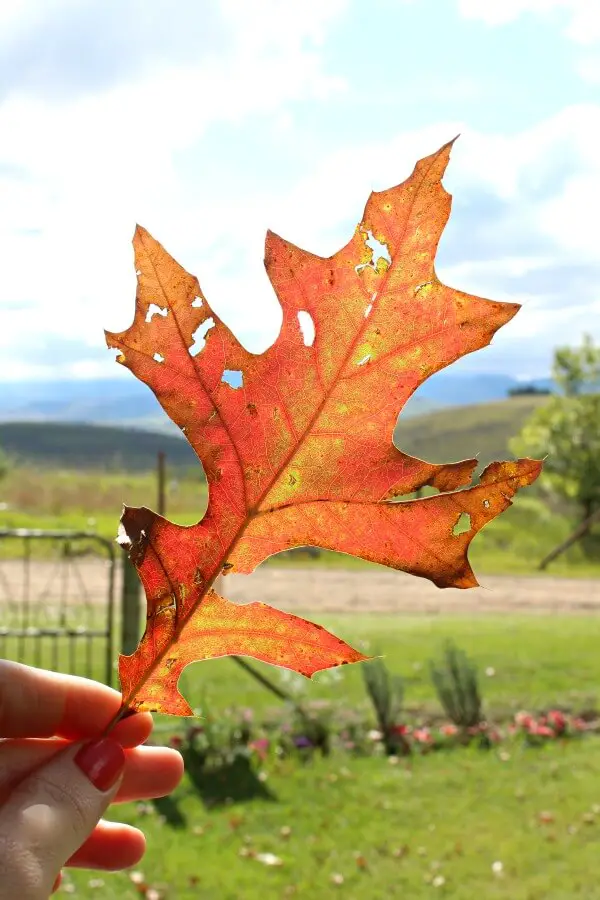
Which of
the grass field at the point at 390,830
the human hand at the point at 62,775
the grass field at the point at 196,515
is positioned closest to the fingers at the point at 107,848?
the human hand at the point at 62,775

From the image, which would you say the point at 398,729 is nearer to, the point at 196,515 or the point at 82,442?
the point at 196,515

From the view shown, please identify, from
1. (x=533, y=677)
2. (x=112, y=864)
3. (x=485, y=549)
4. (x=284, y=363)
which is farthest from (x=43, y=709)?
(x=485, y=549)

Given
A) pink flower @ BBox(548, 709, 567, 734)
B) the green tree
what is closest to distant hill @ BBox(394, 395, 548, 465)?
the green tree

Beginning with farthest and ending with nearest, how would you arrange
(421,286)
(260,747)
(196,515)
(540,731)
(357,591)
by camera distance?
(196,515), (357,591), (540,731), (260,747), (421,286)

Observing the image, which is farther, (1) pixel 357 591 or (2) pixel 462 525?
(1) pixel 357 591

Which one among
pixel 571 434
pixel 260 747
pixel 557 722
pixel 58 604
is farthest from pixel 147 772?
pixel 571 434

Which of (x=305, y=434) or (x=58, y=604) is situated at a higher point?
(x=305, y=434)

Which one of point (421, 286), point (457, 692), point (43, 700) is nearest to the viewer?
point (421, 286)

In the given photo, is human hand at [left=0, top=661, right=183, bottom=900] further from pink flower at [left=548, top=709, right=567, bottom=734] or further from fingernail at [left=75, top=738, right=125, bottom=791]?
pink flower at [left=548, top=709, right=567, bottom=734]
